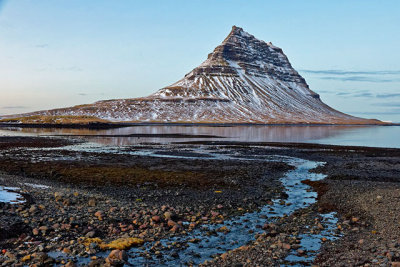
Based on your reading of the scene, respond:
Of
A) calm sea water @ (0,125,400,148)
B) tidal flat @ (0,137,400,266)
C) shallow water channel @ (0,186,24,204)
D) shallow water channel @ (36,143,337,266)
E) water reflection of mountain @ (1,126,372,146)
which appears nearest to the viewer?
shallow water channel @ (36,143,337,266)

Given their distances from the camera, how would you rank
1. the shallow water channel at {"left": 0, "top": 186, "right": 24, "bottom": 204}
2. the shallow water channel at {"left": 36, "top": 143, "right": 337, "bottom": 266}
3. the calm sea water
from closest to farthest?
the shallow water channel at {"left": 36, "top": 143, "right": 337, "bottom": 266}
the shallow water channel at {"left": 0, "top": 186, "right": 24, "bottom": 204}
the calm sea water

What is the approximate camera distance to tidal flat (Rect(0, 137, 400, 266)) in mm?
14906

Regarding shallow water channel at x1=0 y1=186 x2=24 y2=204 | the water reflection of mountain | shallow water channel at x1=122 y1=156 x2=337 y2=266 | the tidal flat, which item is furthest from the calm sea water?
shallow water channel at x1=122 y1=156 x2=337 y2=266

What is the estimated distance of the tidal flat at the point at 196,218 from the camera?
1491cm

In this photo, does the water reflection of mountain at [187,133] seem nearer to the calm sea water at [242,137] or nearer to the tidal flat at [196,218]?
the calm sea water at [242,137]

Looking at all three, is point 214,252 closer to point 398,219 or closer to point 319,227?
point 319,227

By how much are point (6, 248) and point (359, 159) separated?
168ft

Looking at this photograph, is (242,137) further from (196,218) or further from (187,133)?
(196,218)

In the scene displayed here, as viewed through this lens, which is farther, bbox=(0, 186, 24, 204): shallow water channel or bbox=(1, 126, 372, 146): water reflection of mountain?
bbox=(1, 126, 372, 146): water reflection of mountain

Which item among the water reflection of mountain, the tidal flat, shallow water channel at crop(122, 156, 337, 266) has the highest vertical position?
the water reflection of mountain

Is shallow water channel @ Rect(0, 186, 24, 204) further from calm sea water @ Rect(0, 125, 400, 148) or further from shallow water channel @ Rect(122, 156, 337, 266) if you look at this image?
calm sea water @ Rect(0, 125, 400, 148)

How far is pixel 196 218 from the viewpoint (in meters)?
20.5

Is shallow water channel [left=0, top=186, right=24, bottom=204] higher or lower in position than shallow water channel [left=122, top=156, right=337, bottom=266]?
higher

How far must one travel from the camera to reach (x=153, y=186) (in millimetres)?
29891
